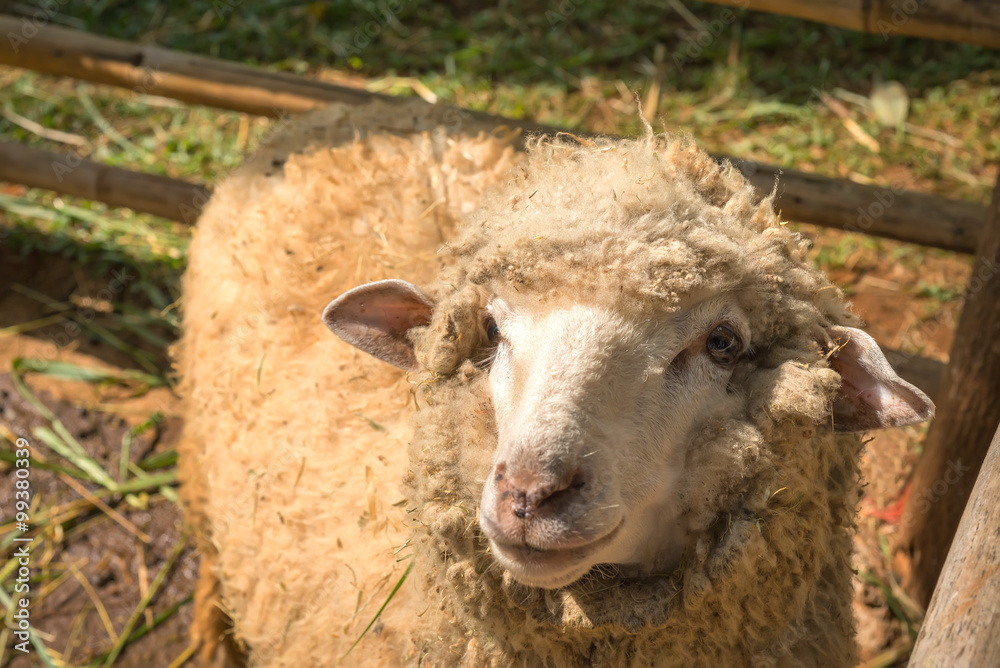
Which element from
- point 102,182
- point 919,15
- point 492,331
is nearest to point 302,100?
point 102,182

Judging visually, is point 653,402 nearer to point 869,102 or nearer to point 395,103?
point 395,103


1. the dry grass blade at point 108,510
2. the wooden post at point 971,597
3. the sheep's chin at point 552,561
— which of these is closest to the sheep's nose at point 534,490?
the sheep's chin at point 552,561

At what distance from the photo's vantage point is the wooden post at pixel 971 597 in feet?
4.45

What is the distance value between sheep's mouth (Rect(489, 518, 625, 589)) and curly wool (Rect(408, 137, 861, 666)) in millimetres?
218

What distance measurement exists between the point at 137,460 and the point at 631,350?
3.54 metres

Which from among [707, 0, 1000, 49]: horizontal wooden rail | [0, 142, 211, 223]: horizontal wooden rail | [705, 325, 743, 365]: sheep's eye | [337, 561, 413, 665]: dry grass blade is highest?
[707, 0, 1000, 49]: horizontal wooden rail

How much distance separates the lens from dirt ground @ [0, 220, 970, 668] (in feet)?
12.2

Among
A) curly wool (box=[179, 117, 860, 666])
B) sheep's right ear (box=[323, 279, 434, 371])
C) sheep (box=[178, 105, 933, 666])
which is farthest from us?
sheep's right ear (box=[323, 279, 434, 371])

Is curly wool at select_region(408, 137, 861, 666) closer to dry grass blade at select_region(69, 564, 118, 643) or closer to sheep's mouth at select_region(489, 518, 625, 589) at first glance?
sheep's mouth at select_region(489, 518, 625, 589)

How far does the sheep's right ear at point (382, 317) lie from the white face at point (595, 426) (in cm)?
31

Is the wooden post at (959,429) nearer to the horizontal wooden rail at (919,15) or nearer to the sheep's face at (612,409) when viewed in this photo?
the horizontal wooden rail at (919,15)

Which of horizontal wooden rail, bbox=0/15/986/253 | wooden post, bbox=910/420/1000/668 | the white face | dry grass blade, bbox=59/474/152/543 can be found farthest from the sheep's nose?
dry grass blade, bbox=59/474/152/543

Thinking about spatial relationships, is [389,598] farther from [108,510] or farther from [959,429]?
[108,510]

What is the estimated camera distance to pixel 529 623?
6.55ft
